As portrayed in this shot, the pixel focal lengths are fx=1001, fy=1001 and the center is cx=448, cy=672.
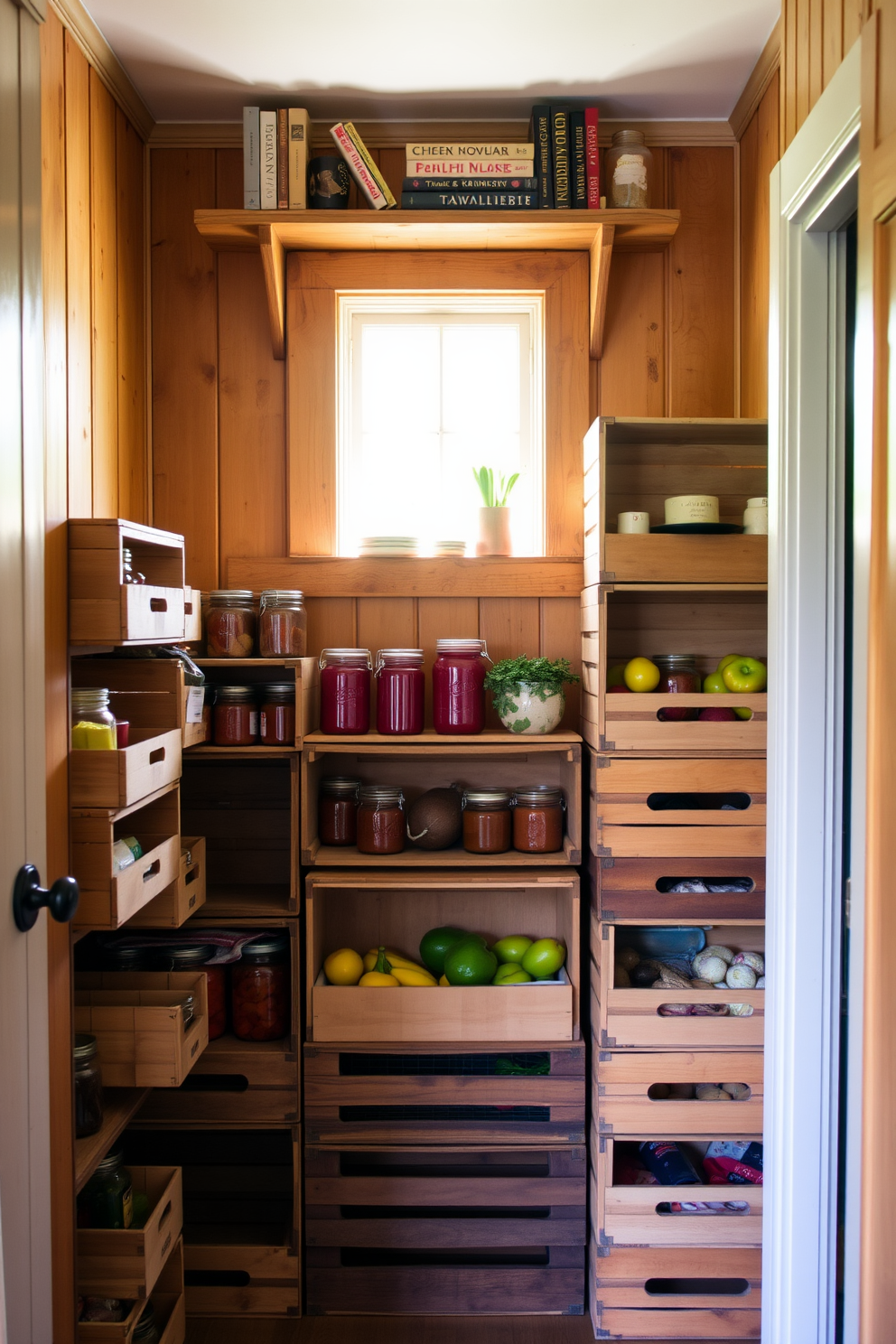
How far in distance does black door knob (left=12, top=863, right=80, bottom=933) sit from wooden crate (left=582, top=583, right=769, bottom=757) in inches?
47.7

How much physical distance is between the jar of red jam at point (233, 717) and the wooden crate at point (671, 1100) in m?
1.02

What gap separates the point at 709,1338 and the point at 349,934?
1.14m

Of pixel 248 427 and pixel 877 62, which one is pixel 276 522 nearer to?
pixel 248 427

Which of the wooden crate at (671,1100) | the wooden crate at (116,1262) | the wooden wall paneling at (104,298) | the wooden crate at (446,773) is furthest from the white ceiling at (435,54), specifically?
the wooden crate at (116,1262)

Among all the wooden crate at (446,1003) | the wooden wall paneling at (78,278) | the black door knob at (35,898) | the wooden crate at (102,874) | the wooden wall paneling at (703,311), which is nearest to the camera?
the black door knob at (35,898)

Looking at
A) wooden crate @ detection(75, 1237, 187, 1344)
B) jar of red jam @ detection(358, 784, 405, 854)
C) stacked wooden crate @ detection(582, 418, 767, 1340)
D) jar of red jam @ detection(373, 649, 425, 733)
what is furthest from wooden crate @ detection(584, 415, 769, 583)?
wooden crate @ detection(75, 1237, 187, 1344)

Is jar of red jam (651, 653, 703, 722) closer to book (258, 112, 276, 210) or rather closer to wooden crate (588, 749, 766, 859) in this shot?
wooden crate (588, 749, 766, 859)

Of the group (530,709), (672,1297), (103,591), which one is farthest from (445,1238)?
(103,591)

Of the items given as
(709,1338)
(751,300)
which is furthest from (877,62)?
(709,1338)

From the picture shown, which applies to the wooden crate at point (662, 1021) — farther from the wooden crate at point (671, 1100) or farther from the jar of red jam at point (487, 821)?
the jar of red jam at point (487, 821)

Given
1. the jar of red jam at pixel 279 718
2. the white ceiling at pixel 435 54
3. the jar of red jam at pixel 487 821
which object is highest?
the white ceiling at pixel 435 54

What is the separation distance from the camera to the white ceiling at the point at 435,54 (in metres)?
1.97

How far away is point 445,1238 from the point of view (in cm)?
215

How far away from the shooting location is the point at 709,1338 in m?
2.07
